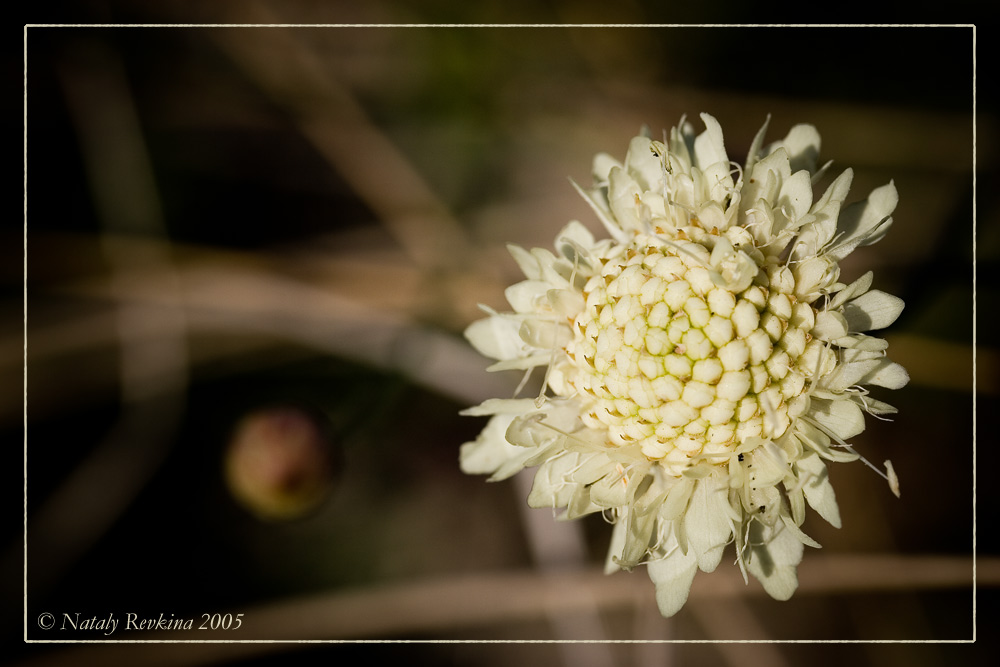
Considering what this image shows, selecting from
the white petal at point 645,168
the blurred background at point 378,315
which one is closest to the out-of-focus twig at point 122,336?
the blurred background at point 378,315

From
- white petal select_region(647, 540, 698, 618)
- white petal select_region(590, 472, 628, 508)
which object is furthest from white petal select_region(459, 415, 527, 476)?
white petal select_region(647, 540, 698, 618)

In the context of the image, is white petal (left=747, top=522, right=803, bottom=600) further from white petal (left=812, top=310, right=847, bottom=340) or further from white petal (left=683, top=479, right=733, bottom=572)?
white petal (left=812, top=310, right=847, bottom=340)

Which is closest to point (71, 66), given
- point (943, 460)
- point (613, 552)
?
point (613, 552)

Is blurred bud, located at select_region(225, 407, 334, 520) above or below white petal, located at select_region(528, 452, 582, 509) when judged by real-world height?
above

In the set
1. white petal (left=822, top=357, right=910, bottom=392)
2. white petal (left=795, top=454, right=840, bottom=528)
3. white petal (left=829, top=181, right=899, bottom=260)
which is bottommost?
white petal (left=795, top=454, right=840, bottom=528)

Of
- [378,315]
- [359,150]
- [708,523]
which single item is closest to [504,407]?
[708,523]

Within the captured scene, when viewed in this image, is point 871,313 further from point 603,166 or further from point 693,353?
point 603,166
